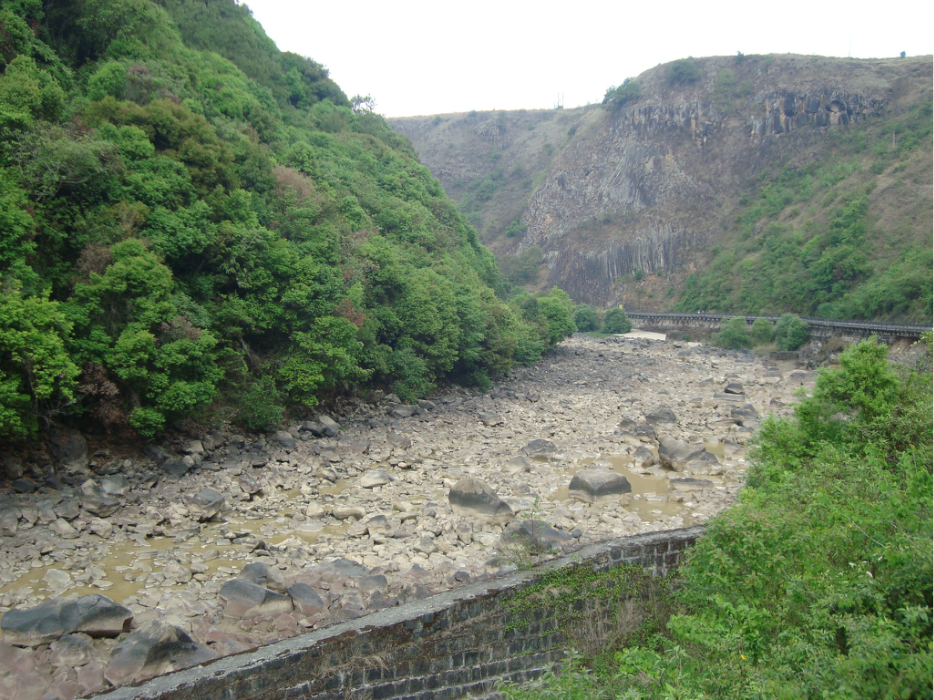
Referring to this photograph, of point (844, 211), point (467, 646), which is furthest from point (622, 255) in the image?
point (467, 646)

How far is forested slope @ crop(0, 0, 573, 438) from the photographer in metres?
16.4

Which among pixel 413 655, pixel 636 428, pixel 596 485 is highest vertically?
pixel 413 655

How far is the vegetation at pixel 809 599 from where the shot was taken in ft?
18.6

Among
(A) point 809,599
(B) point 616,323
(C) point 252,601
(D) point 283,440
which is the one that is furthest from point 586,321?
(A) point 809,599

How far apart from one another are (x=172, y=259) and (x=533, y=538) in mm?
15402

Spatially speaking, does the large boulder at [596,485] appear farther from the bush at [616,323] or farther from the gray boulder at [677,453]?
the bush at [616,323]

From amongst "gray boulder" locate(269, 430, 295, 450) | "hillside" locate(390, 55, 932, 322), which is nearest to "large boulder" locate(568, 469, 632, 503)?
"gray boulder" locate(269, 430, 295, 450)

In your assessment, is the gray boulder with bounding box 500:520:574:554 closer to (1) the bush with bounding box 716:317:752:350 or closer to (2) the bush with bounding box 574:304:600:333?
(1) the bush with bounding box 716:317:752:350

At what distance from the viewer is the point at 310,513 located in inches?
638

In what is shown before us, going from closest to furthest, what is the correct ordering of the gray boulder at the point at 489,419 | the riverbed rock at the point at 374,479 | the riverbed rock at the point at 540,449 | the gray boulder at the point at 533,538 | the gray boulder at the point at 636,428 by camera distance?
the gray boulder at the point at 533,538 < the riverbed rock at the point at 374,479 < the riverbed rock at the point at 540,449 < the gray boulder at the point at 636,428 < the gray boulder at the point at 489,419

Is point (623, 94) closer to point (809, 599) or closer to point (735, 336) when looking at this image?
point (735, 336)

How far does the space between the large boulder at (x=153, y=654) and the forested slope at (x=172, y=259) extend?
779 centimetres

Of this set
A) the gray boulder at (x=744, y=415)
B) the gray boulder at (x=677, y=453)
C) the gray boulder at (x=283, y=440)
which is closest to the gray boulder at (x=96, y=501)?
the gray boulder at (x=283, y=440)

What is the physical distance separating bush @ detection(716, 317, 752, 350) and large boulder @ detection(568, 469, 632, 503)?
143 feet
